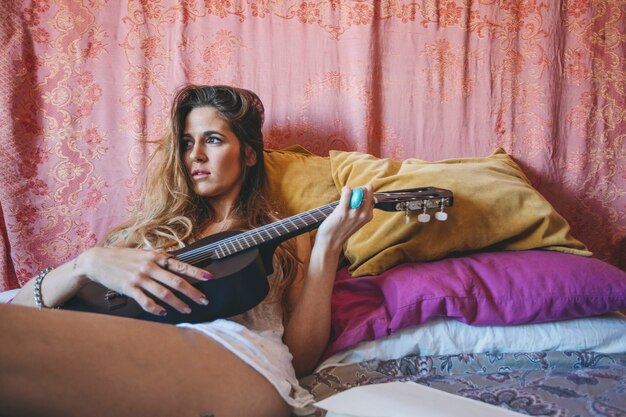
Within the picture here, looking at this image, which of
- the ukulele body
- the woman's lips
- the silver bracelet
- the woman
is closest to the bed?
the woman

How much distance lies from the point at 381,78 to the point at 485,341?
36.9 inches

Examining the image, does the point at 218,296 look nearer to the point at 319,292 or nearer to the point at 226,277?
the point at 226,277

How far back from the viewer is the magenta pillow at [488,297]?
906 mm

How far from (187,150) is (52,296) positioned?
1.71ft

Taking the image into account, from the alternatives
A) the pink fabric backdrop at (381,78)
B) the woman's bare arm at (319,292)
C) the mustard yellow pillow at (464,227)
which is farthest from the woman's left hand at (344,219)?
the pink fabric backdrop at (381,78)

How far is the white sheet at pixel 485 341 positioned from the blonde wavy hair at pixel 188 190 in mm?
305

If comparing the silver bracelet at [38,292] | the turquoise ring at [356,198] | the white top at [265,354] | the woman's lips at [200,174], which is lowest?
the white top at [265,354]

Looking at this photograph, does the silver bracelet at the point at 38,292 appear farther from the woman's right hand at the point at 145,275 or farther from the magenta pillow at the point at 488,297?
the magenta pillow at the point at 488,297

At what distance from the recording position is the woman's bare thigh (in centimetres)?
58

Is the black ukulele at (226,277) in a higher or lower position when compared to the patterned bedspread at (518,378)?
higher

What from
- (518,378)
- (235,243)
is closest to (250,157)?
(235,243)

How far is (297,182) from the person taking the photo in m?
1.24

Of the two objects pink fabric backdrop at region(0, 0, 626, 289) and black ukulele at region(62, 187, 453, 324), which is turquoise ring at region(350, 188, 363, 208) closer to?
black ukulele at region(62, 187, 453, 324)

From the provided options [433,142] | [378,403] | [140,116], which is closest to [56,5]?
[140,116]
